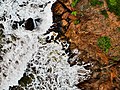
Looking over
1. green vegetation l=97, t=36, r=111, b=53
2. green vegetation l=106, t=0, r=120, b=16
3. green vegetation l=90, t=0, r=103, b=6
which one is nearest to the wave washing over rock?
green vegetation l=97, t=36, r=111, b=53

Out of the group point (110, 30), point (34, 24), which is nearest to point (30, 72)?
point (34, 24)

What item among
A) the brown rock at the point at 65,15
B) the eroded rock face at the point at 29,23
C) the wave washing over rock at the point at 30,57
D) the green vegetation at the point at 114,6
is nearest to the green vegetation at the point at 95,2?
the green vegetation at the point at 114,6

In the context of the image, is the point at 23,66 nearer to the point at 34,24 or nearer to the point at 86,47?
the point at 34,24

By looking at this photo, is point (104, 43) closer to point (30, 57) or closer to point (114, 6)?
point (114, 6)

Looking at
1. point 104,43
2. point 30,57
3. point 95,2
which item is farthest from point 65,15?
point 30,57

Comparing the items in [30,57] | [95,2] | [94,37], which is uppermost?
[95,2]

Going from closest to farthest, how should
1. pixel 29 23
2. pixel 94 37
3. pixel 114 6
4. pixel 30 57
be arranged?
pixel 114 6 → pixel 94 37 → pixel 30 57 → pixel 29 23

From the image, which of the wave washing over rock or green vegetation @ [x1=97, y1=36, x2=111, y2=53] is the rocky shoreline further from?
the wave washing over rock
